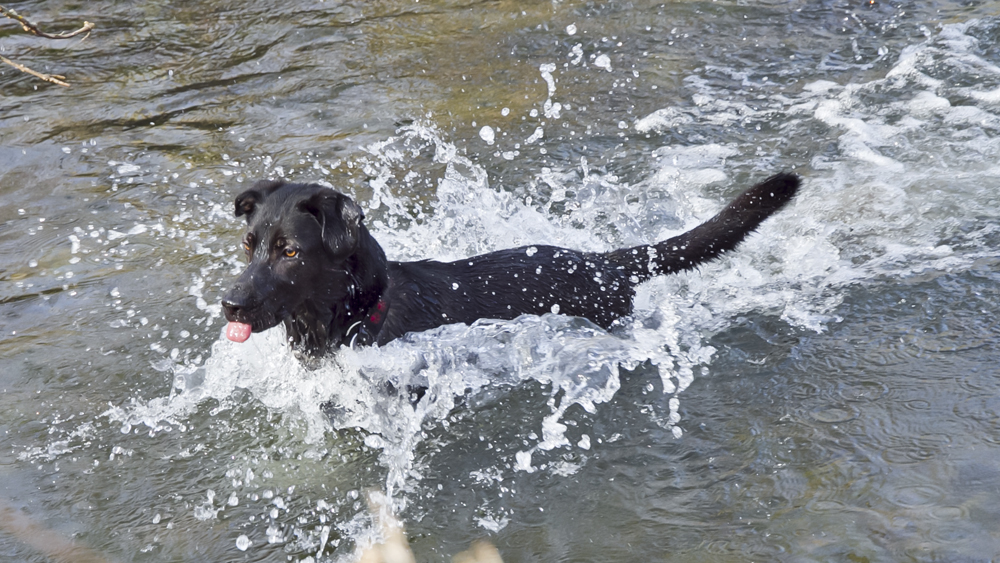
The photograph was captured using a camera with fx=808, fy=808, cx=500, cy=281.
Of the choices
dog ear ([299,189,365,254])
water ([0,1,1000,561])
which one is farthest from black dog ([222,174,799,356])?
water ([0,1,1000,561])

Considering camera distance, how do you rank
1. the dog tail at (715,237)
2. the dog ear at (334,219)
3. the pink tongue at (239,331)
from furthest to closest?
the dog tail at (715,237), the dog ear at (334,219), the pink tongue at (239,331)

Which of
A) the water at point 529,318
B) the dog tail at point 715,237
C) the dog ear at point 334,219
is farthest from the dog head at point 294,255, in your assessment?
the dog tail at point 715,237

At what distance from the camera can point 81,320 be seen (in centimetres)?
533

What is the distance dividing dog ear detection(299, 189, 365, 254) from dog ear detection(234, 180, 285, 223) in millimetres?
295

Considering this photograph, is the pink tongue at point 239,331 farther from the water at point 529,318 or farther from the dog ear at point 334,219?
the water at point 529,318

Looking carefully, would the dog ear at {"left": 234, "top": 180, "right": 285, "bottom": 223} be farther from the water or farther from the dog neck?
the water

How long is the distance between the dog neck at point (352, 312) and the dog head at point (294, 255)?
0.01m

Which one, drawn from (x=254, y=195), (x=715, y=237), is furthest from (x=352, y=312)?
(x=715, y=237)

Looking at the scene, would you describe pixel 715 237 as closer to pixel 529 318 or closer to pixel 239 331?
pixel 529 318

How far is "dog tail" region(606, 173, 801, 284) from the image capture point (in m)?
4.31

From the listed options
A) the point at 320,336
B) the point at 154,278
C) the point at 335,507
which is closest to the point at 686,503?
the point at 335,507

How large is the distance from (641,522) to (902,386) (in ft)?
5.00

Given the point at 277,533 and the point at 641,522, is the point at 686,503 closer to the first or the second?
the point at 641,522

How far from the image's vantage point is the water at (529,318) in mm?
3572
